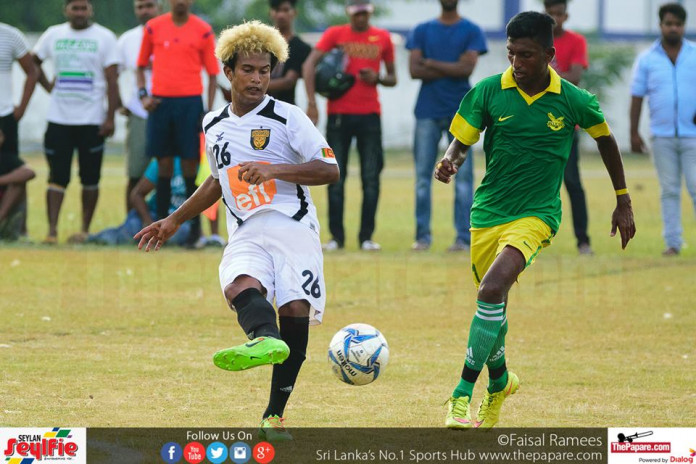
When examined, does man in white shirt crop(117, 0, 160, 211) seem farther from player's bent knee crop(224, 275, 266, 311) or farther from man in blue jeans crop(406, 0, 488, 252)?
player's bent knee crop(224, 275, 266, 311)

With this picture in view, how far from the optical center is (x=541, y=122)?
6.75 metres

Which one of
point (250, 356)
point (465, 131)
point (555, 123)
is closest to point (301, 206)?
point (465, 131)

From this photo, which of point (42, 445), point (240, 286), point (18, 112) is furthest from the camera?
point (18, 112)

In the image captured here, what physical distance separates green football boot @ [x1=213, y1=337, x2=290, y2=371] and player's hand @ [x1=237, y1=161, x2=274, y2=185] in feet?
2.71

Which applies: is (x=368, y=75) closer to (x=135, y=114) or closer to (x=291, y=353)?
(x=135, y=114)

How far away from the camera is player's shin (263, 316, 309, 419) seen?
247 inches

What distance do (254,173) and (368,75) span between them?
7690mm

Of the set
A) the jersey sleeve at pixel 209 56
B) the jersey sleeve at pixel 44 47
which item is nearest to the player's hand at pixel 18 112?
the jersey sleeve at pixel 44 47

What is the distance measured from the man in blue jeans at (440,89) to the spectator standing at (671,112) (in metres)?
1.95

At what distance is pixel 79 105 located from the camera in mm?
13914

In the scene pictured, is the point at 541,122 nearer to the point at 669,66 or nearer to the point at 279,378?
the point at 279,378

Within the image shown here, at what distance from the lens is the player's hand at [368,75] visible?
44.4 feet

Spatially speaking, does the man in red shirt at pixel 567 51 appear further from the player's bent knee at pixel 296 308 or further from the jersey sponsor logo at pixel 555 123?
the player's bent knee at pixel 296 308

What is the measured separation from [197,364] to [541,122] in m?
2.89
